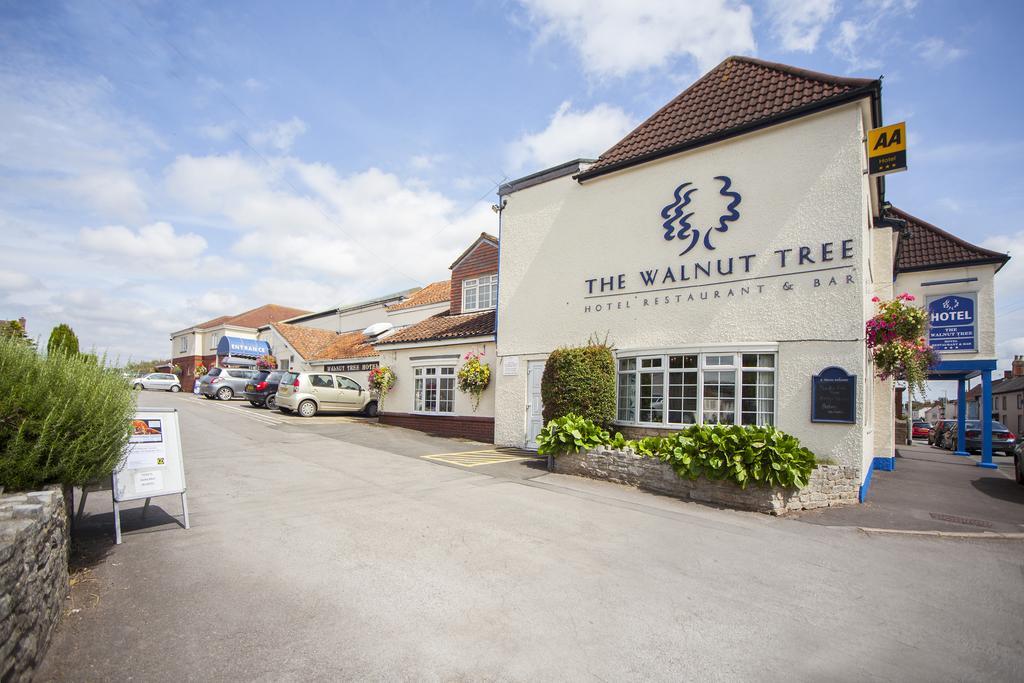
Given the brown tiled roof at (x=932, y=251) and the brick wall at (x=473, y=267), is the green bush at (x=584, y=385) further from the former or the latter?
the brown tiled roof at (x=932, y=251)

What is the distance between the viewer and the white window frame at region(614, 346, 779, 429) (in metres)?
10.1

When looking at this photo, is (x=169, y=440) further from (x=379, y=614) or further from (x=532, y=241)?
(x=532, y=241)

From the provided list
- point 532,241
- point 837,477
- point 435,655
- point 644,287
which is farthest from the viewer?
point 532,241

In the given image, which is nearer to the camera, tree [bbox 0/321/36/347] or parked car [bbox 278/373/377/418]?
tree [bbox 0/321/36/347]

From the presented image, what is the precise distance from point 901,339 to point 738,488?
4280 mm

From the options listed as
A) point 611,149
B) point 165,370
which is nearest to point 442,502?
point 611,149

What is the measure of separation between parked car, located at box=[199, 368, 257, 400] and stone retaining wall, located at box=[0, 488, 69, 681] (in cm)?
2679

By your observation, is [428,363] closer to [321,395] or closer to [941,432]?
[321,395]

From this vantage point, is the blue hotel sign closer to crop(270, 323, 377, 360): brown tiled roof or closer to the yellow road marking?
the yellow road marking

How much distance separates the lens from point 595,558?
5926 mm

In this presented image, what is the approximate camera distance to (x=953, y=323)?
1758 cm

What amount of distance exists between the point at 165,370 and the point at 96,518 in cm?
5572

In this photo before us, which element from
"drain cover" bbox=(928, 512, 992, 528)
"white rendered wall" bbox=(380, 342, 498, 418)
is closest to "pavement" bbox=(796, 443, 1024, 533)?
"drain cover" bbox=(928, 512, 992, 528)

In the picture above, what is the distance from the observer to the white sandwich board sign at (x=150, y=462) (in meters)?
6.00
